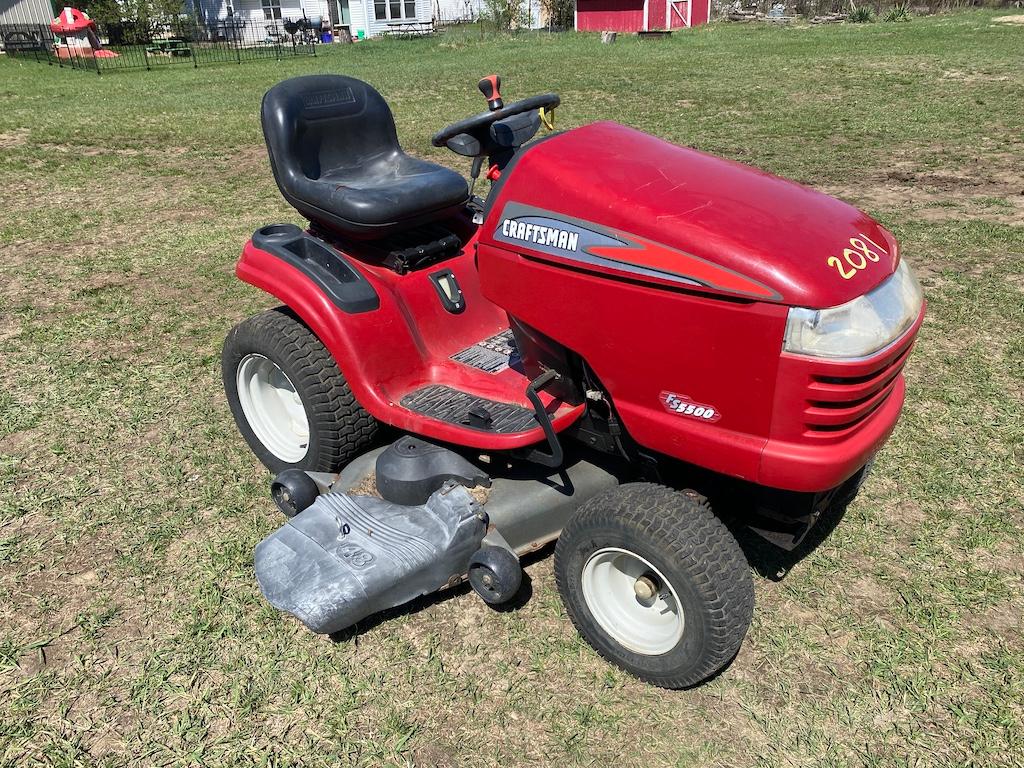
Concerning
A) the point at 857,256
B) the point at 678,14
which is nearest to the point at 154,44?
the point at 678,14

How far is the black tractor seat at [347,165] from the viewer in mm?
2730

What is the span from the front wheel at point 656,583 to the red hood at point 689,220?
0.64 m

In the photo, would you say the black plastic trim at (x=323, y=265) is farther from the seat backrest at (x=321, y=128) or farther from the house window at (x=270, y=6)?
the house window at (x=270, y=6)

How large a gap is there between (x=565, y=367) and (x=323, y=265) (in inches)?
42.1

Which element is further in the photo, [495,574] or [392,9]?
[392,9]

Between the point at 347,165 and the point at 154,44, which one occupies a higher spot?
the point at 154,44

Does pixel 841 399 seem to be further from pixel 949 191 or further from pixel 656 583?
pixel 949 191

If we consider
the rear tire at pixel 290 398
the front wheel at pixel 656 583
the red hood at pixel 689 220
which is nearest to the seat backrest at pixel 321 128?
the rear tire at pixel 290 398

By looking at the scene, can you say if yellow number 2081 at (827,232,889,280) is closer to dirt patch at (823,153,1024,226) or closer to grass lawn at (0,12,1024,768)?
grass lawn at (0,12,1024,768)

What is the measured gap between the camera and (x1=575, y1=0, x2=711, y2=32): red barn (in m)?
27.7

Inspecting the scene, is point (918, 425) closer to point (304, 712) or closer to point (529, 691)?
point (529, 691)

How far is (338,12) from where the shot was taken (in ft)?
112

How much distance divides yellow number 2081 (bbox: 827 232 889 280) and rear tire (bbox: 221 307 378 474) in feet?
5.50

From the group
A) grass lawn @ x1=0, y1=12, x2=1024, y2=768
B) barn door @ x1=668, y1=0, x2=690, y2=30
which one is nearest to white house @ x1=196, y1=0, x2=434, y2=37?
barn door @ x1=668, y1=0, x2=690, y2=30
